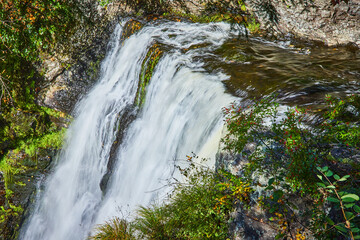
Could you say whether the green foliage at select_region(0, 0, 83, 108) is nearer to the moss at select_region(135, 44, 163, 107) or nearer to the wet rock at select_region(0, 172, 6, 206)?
the wet rock at select_region(0, 172, 6, 206)

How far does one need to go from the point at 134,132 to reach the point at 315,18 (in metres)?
5.36

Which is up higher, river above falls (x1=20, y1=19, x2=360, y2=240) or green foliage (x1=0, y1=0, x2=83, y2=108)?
green foliage (x1=0, y1=0, x2=83, y2=108)

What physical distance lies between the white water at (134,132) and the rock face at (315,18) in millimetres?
1302

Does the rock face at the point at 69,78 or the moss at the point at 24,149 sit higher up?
the rock face at the point at 69,78

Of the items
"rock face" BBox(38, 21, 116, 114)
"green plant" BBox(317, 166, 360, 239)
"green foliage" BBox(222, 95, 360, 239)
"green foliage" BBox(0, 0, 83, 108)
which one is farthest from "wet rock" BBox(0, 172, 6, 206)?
"green plant" BBox(317, 166, 360, 239)

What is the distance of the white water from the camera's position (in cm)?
514

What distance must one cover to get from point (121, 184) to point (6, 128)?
4.05 m

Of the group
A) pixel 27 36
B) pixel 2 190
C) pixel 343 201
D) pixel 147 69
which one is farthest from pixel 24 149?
pixel 343 201

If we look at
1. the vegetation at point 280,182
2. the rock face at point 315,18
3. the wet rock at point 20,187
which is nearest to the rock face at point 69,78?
the wet rock at point 20,187

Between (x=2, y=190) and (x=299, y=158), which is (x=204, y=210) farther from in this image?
(x=2, y=190)

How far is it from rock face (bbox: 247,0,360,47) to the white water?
1302 millimetres

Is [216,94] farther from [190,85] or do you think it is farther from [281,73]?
[281,73]

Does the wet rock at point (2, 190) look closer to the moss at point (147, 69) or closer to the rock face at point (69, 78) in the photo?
the rock face at point (69, 78)

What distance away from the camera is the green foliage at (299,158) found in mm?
2703
